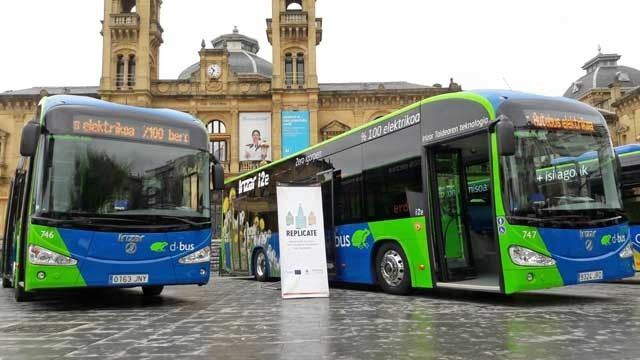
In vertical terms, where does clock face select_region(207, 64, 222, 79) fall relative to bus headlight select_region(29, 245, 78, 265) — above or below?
above

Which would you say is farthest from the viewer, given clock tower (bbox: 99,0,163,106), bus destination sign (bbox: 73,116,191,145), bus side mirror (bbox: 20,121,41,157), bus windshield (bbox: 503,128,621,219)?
clock tower (bbox: 99,0,163,106)

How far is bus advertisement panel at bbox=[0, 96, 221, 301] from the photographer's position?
8039 millimetres

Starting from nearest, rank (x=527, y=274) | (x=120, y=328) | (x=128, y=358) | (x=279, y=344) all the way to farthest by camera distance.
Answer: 1. (x=128, y=358)
2. (x=279, y=344)
3. (x=120, y=328)
4. (x=527, y=274)

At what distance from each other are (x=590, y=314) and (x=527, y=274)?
0.99 m

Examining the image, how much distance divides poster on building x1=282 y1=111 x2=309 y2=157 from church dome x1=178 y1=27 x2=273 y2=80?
8030 millimetres

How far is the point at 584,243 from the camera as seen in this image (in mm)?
8219

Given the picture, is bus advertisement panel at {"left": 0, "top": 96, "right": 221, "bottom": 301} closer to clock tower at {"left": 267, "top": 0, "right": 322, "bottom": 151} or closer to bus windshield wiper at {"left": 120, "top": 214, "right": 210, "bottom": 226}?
bus windshield wiper at {"left": 120, "top": 214, "right": 210, "bottom": 226}

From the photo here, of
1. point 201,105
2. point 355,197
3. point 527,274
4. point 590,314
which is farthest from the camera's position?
point 201,105

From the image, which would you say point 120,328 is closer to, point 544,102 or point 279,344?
point 279,344

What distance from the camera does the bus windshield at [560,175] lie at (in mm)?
7922

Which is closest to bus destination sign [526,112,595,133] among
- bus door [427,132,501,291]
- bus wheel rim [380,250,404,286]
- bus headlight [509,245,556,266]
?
bus door [427,132,501,291]

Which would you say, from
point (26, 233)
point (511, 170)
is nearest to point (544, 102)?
point (511, 170)

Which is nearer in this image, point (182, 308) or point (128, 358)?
point (128, 358)

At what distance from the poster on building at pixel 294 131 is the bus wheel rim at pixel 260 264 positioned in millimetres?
26173
